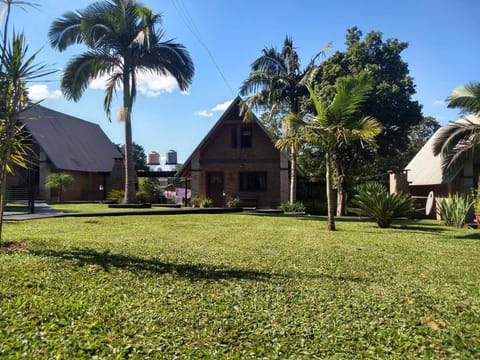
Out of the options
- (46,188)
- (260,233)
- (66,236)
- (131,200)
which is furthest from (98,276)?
(46,188)

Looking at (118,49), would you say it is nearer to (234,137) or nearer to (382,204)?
(234,137)

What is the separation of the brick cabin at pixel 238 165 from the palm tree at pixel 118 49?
13.2 ft

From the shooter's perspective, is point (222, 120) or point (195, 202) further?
point (222, 120)

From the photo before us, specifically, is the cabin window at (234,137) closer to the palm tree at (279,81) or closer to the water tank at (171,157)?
the palm tree at (279,81)

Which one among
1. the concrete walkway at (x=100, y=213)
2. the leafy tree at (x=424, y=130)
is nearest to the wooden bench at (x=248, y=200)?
the concrete walkway at (x=100, y=213)

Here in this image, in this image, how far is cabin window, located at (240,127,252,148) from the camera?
74.4 feet

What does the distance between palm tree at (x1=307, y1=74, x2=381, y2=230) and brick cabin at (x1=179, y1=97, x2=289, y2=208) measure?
11.2 metres

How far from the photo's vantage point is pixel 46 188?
26.7 metres

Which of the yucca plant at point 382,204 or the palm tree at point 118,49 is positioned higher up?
the palm tree at point 118,49

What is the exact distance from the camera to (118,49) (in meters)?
19.5

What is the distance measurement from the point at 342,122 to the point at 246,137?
12.6 m

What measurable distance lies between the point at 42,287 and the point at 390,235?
8.12 meters

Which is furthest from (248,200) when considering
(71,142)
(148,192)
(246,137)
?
(71,142)

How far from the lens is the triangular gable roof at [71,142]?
90.8ft
